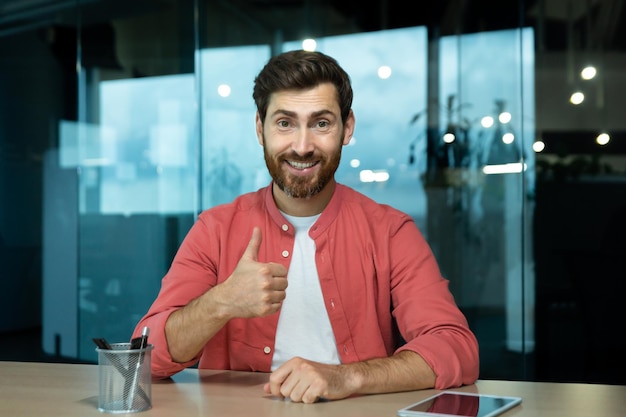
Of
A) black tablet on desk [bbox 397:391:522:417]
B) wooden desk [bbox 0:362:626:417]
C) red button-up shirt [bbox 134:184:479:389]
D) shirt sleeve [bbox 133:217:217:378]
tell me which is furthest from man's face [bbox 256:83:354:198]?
black tablet on desk [bbox 397:391:522:417]

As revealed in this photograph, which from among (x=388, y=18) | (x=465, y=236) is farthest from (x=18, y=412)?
(x=388, y=18)

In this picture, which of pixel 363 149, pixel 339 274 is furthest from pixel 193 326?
pixel 363 149

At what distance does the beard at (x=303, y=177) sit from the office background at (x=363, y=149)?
8.15 ft

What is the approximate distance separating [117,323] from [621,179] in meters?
3.18

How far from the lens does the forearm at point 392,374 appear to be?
64.4 inches

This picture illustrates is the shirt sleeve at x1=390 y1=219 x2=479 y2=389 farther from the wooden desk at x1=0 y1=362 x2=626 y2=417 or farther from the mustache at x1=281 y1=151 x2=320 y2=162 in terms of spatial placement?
the mustache at x1=281 y1=151 x2=320 y2=162

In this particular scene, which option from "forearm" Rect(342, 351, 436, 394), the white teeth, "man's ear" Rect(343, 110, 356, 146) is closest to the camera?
"forearm" Rect(342, 351, 436, 394)

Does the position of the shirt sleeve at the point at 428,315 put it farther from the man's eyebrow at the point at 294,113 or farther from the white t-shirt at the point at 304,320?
the man's eyebrow at the point at 294,113

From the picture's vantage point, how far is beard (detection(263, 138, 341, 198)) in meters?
2.17

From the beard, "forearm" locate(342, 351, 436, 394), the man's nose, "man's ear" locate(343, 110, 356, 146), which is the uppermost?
"man's ear" locate(343, 110, 356, 146)

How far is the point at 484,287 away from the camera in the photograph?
15.0ft

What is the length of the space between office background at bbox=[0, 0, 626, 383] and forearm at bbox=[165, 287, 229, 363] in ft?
9.40

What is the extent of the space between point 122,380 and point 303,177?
85 cm

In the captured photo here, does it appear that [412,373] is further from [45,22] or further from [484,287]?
[45,22]
